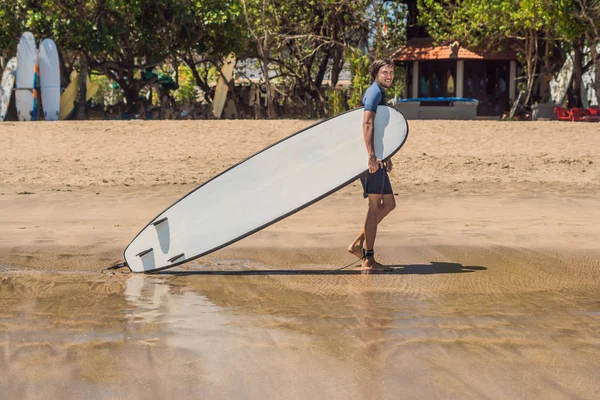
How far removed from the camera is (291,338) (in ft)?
14.2

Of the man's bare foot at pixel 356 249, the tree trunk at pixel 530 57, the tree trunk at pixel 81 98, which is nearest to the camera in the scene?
the man's bare foot at pixel 356 249

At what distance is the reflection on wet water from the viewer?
3584 millimetres

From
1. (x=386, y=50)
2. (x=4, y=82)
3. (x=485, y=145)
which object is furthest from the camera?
(x=386, y=50)

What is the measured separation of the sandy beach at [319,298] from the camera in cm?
368

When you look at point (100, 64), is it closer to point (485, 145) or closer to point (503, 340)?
point (485, 145)

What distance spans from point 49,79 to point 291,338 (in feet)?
54.0

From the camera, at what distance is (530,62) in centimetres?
2266

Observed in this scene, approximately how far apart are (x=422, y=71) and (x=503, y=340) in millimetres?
24070

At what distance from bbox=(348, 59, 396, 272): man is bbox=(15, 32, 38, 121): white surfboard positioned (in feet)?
46.6

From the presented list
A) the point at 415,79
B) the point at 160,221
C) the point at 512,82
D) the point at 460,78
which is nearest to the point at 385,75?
the point at 160,221

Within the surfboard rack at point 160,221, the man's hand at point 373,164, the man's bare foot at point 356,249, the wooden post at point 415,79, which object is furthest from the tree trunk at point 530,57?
the surfboard rack at point 160,221

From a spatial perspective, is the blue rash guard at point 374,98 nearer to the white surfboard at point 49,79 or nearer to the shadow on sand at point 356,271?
the shadow on sand at point 356,271

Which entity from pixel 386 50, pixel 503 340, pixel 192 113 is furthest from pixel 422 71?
pixel 503 340

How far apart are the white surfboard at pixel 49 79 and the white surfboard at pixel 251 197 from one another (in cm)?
1404
